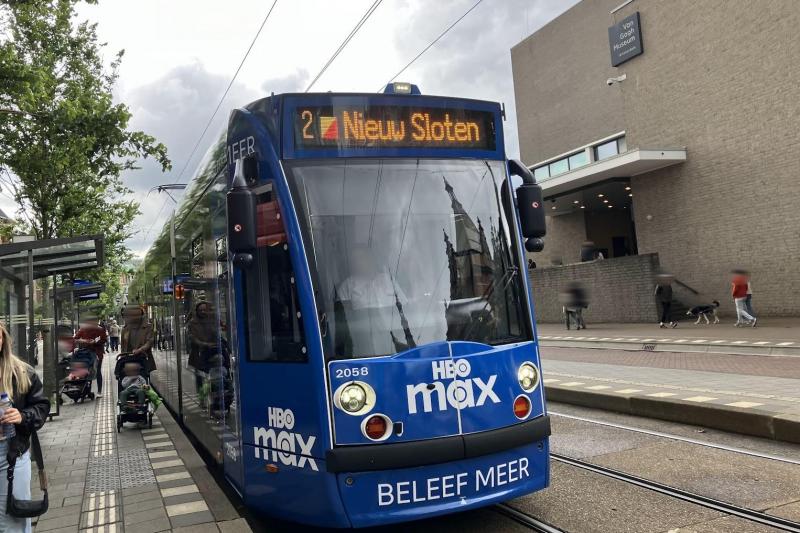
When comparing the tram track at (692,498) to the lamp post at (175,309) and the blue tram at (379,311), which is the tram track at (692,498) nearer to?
the blue tram at (379,311)

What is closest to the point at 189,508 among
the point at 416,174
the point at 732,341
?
the point at 416,174

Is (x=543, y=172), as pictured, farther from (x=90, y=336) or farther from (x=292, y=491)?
(x=292, y=491)

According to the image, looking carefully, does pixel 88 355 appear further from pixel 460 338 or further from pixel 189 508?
pixel 460 338

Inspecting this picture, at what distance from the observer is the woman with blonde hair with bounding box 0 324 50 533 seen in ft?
11.5

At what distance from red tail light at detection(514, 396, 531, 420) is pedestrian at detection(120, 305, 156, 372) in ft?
24.4

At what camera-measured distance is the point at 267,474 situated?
169 inches

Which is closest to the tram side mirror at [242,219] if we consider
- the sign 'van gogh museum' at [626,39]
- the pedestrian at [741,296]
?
the pedestrian at [741,296]

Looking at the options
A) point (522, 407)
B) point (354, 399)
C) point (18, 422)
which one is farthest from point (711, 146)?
point (18, 422)

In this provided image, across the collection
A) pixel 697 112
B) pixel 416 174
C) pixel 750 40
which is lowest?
pixel 416 174

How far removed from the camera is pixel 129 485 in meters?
6.05

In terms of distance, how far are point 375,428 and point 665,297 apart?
18317 millimetres

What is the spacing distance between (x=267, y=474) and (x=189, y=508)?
1.21 meters

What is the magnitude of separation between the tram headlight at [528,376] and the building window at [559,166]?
27.2 m

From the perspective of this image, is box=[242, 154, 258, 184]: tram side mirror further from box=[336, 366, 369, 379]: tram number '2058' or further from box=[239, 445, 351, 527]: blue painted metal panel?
box=[239, 445, 351, 527]: blue painted metal panel
